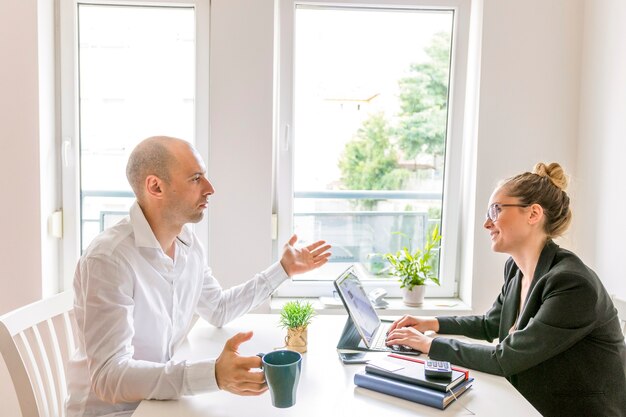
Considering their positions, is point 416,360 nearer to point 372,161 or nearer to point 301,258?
point 301,258

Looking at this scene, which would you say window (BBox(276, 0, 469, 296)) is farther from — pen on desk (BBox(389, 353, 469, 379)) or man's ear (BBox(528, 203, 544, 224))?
pen on desk (BBox(389, 353, 469, 379))

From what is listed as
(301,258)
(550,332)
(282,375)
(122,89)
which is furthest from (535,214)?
(122,89)

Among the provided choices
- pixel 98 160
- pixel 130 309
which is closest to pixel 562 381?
pixel 130 309

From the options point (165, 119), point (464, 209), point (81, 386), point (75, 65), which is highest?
point (75, 65)

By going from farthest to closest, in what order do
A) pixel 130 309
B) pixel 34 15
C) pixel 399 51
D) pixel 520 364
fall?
pixel 399 51, pixel 34 15, pixel 520 364, pixel 130 309

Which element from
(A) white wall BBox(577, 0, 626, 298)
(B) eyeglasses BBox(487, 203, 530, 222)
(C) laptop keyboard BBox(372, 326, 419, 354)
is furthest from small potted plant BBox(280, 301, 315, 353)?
(A) white wall BBox(577, 0, 626, 298)

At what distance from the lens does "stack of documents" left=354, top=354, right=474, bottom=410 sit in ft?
4.29

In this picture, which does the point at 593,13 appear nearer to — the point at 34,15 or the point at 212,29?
the point at 212,29

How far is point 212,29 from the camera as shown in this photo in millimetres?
2441

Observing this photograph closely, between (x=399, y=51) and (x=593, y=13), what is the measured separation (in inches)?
34.8

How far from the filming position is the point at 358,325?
5.31 ft

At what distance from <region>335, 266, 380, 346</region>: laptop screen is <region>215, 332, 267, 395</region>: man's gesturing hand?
0.45 metres

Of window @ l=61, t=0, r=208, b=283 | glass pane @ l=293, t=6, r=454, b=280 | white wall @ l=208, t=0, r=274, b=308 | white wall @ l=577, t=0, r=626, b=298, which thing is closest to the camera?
white wall @ l=577, t=0, r=626, b=298

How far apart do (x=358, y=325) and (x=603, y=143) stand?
1.55 m
